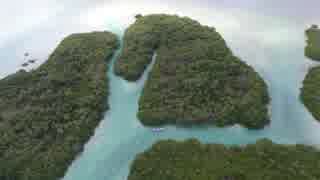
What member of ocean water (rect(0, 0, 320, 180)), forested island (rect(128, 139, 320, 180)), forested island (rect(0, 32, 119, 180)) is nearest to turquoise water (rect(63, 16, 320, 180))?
ocean water (rect(0, 0, 320, 180))

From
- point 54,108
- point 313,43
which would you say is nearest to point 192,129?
point 54,108

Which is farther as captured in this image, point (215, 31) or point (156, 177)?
point (215, 31)

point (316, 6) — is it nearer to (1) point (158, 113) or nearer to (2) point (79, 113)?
(1) point (158, 113)

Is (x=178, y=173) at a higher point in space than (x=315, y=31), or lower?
lower

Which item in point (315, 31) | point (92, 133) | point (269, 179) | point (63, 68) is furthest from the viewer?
point (315, 31)

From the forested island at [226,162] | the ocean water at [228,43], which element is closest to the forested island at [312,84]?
the ocean water at [228,43]

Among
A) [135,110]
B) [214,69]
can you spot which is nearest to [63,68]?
[135,110]
